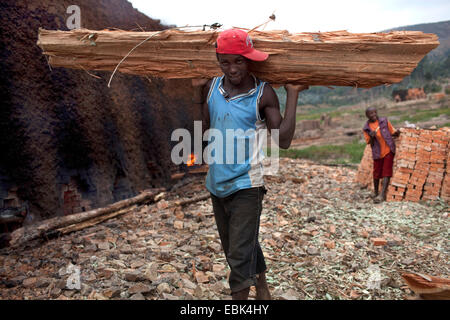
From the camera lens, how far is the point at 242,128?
2127 millimetres

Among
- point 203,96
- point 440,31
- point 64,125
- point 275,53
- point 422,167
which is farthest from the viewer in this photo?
point 440,31

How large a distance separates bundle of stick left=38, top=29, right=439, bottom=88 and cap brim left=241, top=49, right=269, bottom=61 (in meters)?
0.12

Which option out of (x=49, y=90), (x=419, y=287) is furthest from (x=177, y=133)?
(x=419, y=287)

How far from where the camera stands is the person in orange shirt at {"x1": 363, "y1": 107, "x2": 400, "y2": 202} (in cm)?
608

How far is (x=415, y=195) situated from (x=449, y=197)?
0.49 meters

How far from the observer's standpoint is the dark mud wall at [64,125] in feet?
12.0

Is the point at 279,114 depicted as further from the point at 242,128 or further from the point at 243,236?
the point at 243,236

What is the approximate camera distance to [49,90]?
13.3ft

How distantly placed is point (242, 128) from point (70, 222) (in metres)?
A: 2.79

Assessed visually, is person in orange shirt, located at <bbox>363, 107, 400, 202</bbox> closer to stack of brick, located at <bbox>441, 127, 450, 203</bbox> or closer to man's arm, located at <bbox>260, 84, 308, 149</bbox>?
stack of brick, located at <bbox>441, 127, 450, 203</bbox>

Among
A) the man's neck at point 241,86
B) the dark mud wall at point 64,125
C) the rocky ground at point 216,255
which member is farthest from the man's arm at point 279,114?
the rocky ground at point 216,255

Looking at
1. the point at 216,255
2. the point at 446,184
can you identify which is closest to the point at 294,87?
the point at 216,255

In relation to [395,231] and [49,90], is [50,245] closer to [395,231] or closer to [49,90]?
[49,90]

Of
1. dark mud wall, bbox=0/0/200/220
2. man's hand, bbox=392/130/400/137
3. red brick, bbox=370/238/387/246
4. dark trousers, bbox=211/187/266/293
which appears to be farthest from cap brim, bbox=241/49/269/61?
man's hand, bbox=392/130/400/137
